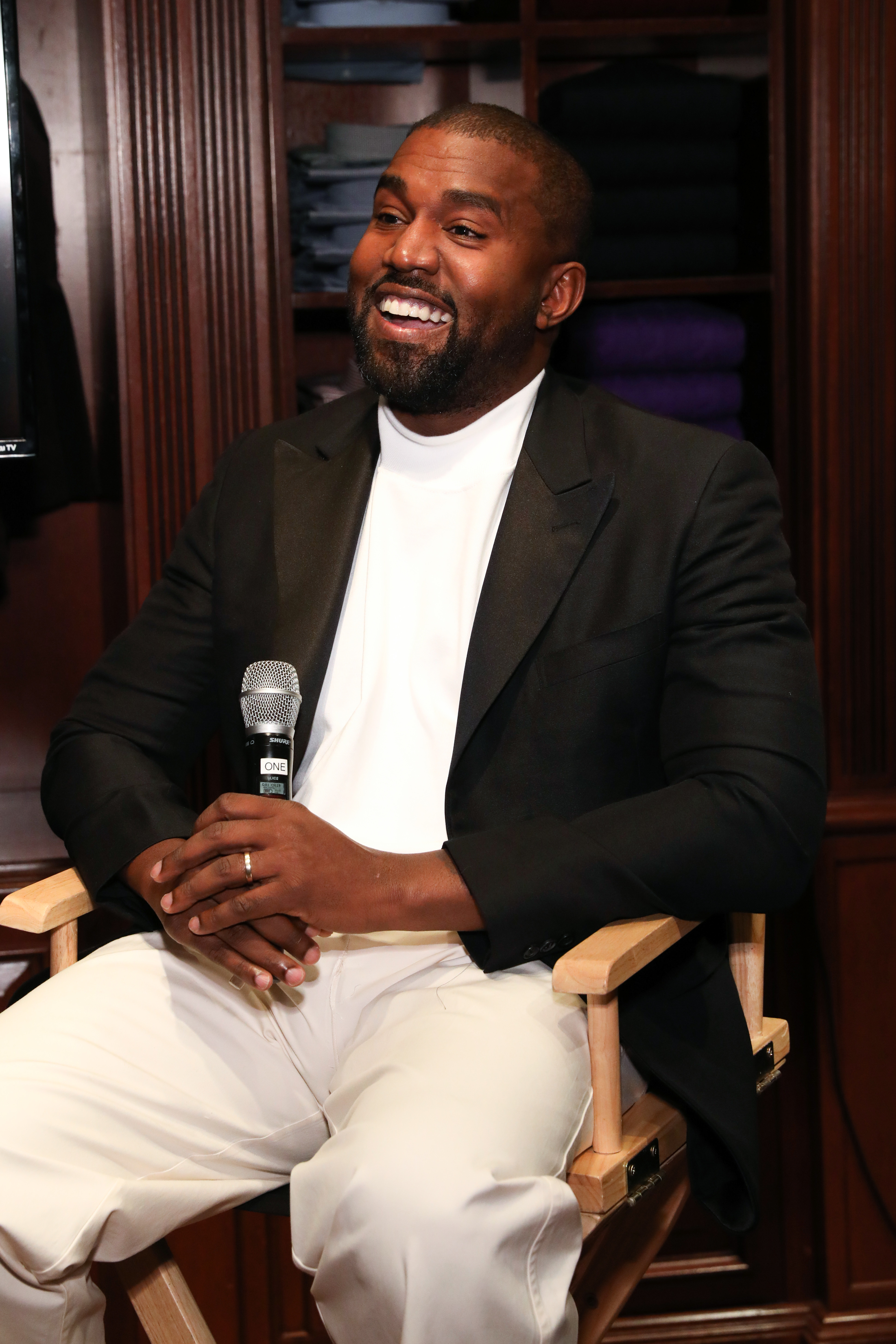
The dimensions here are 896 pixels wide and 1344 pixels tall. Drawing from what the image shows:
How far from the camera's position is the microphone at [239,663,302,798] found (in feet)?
4.62

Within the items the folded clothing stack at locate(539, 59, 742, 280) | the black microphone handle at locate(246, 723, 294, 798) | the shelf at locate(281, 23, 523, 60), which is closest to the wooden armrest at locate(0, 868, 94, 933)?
the black microphone handle at locate(246, 723, 294, 798)

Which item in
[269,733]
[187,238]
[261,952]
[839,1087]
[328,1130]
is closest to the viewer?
[269,733]

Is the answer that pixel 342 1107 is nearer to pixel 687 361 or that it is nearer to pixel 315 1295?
pixel 315 1295

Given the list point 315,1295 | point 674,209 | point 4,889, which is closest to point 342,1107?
point 315,1295

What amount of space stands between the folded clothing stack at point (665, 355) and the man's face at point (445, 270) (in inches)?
21.6

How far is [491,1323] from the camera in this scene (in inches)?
49.9

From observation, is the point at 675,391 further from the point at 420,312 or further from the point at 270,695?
the point at 270,695

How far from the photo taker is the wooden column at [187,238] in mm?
2225

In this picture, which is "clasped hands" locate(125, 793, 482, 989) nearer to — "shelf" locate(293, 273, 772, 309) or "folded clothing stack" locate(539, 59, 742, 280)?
"shelf" locate(293, 273, 772, 309)

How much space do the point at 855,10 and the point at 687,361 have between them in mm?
597

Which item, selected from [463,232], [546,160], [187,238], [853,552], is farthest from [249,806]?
[853,552]

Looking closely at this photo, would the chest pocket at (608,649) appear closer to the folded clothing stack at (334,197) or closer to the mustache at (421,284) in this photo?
the mustache at (421,284)

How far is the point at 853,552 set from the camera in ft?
7.61

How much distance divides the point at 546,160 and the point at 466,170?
0.13 metres
